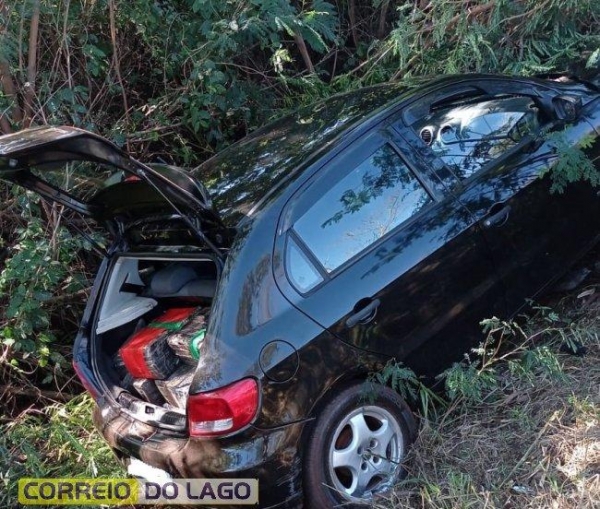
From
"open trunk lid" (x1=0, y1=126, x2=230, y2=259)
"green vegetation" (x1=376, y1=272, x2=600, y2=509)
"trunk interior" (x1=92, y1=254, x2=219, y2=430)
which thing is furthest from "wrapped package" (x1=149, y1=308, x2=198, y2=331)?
"green vegetation" (x1=376, y1=272, x2=600, y2=509)

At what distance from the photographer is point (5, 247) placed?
5.08 metres

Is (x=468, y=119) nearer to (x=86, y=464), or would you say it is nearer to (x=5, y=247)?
(x=86, y=464)

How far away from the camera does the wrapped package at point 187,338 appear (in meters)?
3.31

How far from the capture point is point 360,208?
332 centimetres

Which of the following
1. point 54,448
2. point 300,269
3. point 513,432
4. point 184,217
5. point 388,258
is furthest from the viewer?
point 54,448

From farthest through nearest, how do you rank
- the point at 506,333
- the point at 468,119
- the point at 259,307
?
the point at 468,119, the point at 506,333, the point at 259,307

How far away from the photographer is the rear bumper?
9.21ft

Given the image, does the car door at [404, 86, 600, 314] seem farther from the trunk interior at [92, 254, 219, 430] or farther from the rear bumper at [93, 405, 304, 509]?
the rear bumper at [93, 405, 304, 509]

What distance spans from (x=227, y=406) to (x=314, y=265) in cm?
75

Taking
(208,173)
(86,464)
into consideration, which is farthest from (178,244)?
(86,464)

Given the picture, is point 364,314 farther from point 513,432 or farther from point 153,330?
point 153,330

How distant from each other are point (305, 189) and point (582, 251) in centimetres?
186

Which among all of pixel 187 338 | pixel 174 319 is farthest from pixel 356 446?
pixel 174 319

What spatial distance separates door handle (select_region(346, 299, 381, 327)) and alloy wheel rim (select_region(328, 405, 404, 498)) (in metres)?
0.39
